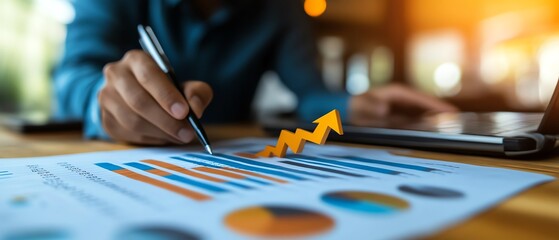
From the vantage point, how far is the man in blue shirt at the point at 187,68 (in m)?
0.43

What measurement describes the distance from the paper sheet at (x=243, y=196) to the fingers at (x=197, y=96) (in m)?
0.08

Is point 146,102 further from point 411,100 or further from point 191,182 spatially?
point 411,100

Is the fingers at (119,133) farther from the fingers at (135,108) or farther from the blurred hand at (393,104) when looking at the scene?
the blurred hand at (393,104)

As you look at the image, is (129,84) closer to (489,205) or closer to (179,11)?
(489,205)

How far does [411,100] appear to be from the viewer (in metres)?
0.73

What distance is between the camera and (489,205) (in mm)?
213

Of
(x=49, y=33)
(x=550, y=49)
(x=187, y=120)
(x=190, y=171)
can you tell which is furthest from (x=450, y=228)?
(x=550, y=49)

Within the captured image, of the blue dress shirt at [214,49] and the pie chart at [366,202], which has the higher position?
the blue dress shirt at [214,49]

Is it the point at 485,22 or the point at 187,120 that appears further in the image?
the point at 485,22

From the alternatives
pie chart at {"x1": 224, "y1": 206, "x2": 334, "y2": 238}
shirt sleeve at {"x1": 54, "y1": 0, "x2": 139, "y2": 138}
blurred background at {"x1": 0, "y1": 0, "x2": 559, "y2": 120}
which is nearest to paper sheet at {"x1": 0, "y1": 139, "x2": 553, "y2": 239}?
pie chart at {"x1": 224, "y1": 206, "x2": 334, "y2": 238}

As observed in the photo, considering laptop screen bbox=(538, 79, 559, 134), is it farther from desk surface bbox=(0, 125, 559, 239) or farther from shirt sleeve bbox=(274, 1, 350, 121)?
shirt sleeve bbox=(274, 1, 350, 121)

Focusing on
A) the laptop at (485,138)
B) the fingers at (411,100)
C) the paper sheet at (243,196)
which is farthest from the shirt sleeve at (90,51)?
the fingers at (411,100)

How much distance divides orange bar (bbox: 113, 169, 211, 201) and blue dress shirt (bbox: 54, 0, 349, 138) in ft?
0.92

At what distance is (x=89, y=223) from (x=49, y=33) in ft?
5.23
